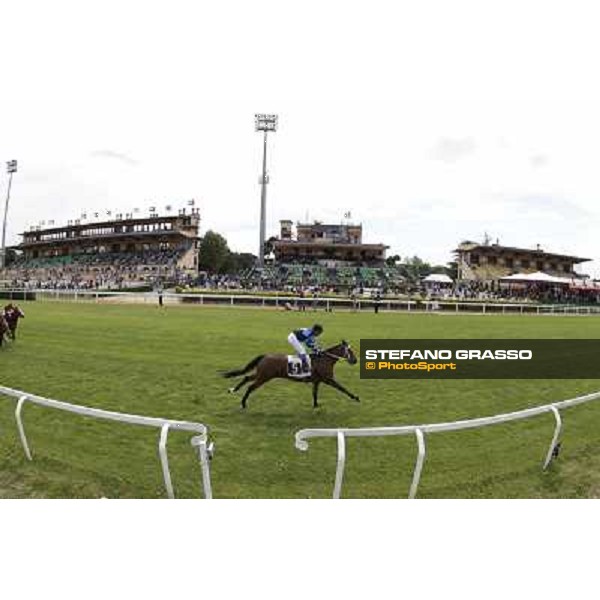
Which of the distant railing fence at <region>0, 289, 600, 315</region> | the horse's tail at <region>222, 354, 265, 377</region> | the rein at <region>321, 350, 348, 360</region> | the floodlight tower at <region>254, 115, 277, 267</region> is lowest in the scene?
the horse's tail at <region>222, 354, 265, 377</region>

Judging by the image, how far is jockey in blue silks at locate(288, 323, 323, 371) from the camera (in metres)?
5.15

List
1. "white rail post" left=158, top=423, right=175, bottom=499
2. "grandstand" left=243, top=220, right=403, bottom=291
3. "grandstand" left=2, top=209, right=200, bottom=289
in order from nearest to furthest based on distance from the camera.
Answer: "white rail post" left=158, top=423, right=175, bottom=499 < "grandstand" left=2, top=209, right=200, bottom=289 < "grandstand" left=243, top=220, right=403, bottom=291

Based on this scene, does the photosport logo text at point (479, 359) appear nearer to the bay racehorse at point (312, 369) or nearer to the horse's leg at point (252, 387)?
the bay racehorse at point (312, 369)

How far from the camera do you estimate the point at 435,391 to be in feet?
16.0

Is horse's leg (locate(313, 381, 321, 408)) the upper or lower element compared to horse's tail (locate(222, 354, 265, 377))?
lower

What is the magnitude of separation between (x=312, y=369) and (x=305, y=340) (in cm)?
26

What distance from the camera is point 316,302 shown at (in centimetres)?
786

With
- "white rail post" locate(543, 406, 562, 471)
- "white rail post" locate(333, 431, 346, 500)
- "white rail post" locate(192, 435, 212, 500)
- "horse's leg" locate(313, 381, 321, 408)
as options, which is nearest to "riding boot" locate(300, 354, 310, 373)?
"horse's leg" locate(313, 381, 321, 408)

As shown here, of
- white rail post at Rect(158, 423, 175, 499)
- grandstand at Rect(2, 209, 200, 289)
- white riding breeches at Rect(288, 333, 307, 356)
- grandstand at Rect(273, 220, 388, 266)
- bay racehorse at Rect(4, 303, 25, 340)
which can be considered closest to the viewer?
white rail post at Rect(158, 423, 175, 499)

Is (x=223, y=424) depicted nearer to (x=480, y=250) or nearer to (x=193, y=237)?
(x=193, y=237)

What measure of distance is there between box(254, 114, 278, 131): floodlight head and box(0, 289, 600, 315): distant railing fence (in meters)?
2.00

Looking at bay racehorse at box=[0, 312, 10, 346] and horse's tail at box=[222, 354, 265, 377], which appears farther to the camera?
bay racehorse at box=[0, 312, 10, 346]

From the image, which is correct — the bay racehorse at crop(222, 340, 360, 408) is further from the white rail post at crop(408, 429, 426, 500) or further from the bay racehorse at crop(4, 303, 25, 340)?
the bay racehorse at crop(4, 303, 25, 340)
